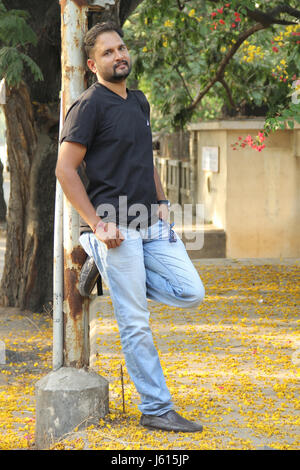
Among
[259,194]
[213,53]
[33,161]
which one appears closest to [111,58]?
[33,161]

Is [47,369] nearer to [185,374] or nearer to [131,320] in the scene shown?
[185,374]

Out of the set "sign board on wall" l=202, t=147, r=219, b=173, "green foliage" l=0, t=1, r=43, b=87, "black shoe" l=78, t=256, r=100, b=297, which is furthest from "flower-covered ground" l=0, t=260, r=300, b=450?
"sign board on wall" l=202, t=147, r=219, b=173

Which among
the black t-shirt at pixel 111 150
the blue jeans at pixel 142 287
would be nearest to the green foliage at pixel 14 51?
the black t-shirt at pixel 111 150

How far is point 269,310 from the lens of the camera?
28.1 feet

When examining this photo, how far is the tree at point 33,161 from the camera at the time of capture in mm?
8953

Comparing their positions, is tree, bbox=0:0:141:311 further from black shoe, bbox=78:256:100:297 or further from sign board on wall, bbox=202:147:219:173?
sign board on wall, bbox=202:147:219:173

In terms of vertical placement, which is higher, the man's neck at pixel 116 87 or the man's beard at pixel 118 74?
the man's beard at pixel 118 74

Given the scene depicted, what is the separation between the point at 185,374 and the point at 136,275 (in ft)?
6.55

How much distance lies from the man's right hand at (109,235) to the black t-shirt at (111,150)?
8 cm

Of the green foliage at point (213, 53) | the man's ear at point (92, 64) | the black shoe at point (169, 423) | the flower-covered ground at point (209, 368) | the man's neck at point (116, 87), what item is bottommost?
the flower-covered ground at point (209, 368)

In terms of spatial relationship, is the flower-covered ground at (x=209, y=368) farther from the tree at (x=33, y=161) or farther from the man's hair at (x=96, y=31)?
the man's hair at (x=96, y=31)

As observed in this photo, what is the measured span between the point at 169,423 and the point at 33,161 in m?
5.70

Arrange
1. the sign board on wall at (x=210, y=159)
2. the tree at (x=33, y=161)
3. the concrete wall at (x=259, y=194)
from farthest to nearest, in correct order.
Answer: the sign board on wall at (x=210, y=159)
the concrete wall at (x=259, y=194)
the tree at (x=33, y=161)

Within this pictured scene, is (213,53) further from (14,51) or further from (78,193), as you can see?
(78,193)
